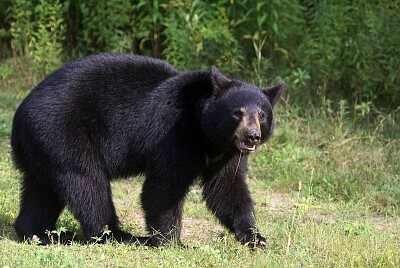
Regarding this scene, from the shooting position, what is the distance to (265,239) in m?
7.05

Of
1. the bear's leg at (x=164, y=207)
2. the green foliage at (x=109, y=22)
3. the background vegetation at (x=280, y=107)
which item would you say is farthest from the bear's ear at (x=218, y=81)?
the green foliage at (x=109, y=22)

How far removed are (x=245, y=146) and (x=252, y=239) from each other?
828mm

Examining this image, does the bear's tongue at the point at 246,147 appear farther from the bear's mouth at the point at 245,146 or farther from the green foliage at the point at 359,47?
the green foliage at the point at 359,47

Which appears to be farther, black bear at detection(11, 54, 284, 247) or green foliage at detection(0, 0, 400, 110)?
green foliage at detection(0, 0, 400, 110)

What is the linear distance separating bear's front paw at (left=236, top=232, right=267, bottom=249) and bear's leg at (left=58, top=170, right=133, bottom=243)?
95 cm

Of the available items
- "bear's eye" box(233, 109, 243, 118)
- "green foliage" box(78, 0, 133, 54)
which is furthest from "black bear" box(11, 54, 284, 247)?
"green foliage" box(78, 0, 133, 54)

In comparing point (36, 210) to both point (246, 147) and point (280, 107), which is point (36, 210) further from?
point (280, 107)

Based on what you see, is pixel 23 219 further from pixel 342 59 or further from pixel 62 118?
pixel 342 59

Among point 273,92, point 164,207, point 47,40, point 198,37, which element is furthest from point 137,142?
point 47,40

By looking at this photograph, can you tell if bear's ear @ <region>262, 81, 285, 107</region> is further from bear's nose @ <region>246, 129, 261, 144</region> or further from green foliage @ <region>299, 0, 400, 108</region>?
green foliage @ <region>299, 0, 400, 108</region>

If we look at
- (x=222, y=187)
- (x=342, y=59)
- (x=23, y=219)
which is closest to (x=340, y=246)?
(x=222, y=187)

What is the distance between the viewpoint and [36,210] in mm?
7297

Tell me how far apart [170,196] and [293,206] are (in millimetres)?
2221

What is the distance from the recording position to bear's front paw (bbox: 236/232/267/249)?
273 inches
